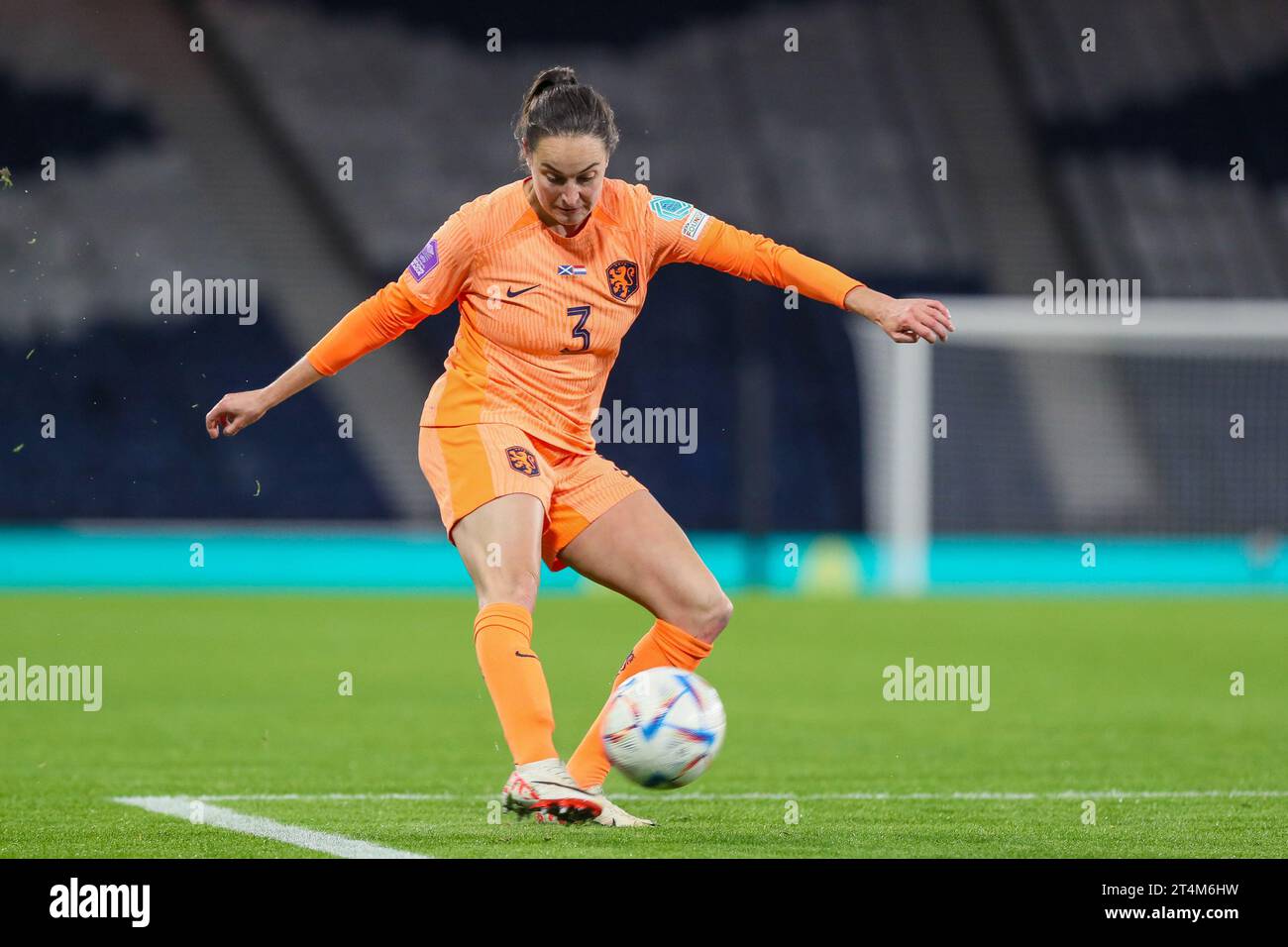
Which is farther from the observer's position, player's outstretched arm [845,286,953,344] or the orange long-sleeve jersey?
the orange long-sleeve jersey

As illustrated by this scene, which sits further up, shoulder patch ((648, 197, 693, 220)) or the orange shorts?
shoulder patch ((648, 197, 693, 220))

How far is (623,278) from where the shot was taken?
5156 mm

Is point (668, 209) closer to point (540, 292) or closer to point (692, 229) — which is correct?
point (692, 229)

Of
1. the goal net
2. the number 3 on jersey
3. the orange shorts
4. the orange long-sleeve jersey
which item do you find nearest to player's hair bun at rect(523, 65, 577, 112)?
the orange long-sleeve jersey

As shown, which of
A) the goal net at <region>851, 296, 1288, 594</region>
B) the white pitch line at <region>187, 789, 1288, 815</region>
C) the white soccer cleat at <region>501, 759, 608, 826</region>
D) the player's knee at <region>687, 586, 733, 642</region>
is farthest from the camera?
the goal net at <region>851, 296, 1288, 594</region>

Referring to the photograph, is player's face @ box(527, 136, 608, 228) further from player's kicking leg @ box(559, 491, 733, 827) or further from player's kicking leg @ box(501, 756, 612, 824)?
player's kicking leg @ box(501, 756, 612, 824)

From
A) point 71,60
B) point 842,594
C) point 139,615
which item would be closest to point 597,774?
point 139,615

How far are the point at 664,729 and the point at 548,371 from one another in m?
1.11

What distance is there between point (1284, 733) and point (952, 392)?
510 inches

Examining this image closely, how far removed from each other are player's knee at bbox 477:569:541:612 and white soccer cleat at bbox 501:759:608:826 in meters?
Result: 0.45

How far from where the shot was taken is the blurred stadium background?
67.3 ft

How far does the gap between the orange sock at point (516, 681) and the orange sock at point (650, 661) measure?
0.41 meters

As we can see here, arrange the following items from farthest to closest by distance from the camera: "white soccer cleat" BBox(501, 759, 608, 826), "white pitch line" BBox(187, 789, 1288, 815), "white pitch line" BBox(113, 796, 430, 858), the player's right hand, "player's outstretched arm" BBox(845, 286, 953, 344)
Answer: "white pitch line" BBox(187, 789, 1288, 815)
the player's right hand
"player's outstretched arm" BBox(845, 286, 953, 344)
"white soccer cleat" BBox(501, 759, 608, 826)
"white pitch line" BBox(113, 796, 430, 858)
